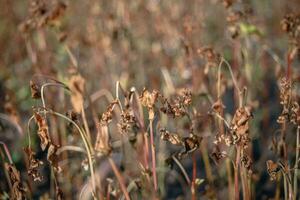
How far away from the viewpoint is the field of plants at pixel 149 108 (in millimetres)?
1389

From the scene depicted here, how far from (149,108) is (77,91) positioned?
0.48 m

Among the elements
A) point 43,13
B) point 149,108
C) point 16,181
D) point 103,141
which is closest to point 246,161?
point 149,108

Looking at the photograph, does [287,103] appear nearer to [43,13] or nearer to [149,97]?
[149,97]

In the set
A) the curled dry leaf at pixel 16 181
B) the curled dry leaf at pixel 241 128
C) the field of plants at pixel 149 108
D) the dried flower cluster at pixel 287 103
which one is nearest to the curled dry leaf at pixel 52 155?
the field of plants at pixel 149 108

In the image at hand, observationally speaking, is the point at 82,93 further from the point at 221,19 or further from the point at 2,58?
the point at 221,19

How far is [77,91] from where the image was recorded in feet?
5.65

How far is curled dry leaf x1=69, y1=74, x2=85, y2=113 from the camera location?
1.69 m

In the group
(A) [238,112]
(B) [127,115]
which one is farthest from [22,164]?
(A) [238,112]

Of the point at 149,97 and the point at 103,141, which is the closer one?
the point at 149,97

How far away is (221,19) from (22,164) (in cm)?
234

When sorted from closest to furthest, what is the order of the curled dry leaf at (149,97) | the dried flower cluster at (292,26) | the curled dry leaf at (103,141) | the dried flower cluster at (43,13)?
the curled dry leaf at (149,97) < the curled dry leaf at (103,141) < the dried flower cluster at (292,26) < the dried flower cluster at (43,13)

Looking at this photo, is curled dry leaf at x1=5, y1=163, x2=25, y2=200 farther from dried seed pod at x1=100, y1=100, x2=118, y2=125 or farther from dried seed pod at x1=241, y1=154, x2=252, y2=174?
dried seed pod at x1=241, y1=154, x2=252, y2=174

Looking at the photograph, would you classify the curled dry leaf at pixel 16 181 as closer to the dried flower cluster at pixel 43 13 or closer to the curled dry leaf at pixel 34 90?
the curled dry leaf at pixel 34 90

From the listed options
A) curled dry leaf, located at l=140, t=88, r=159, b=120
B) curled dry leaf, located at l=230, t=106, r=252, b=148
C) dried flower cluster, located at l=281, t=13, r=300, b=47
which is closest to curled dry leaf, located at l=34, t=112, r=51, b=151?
curled dry leaf, located at l=140, t=88, r=159, b=120
